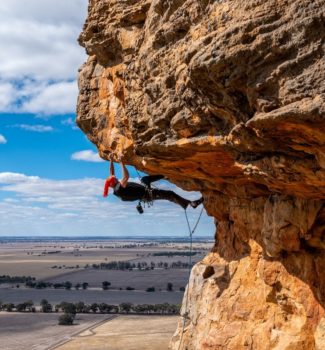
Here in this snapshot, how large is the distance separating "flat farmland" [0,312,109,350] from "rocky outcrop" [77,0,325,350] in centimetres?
2955

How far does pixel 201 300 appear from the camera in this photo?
50.5 ft

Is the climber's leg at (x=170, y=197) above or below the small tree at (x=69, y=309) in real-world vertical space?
above

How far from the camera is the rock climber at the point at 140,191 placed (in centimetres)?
1481

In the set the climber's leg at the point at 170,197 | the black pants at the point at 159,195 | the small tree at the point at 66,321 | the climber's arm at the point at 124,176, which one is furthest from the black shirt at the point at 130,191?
the small tree at the point at 66,321

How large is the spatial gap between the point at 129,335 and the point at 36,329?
14.6 metres

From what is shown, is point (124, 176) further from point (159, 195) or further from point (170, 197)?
point (170, 197)

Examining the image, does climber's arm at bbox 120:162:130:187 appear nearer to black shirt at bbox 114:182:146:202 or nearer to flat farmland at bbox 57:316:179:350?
black shirt at bbox 114:182:146:202

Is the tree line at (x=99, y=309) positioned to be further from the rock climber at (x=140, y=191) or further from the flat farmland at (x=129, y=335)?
the rock climber at (x=140, y=191)

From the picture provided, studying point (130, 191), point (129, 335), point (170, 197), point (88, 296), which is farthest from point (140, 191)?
point (88, 296)

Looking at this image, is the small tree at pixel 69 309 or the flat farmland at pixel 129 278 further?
the flat farmland at pixel 129 278

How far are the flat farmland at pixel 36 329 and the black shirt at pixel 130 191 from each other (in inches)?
1106

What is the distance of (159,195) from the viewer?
1669 centimetres

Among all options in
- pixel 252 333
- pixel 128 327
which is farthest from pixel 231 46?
pixel 128 327

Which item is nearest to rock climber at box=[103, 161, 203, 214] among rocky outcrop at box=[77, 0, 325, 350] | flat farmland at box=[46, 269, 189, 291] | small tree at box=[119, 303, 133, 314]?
rocky outcrop at box=[77, 0, 325, 350]
